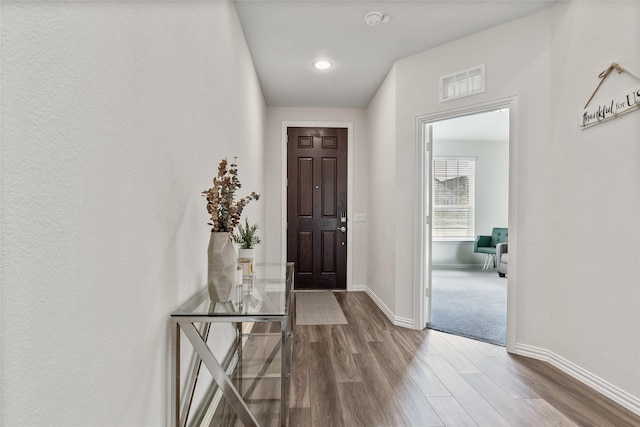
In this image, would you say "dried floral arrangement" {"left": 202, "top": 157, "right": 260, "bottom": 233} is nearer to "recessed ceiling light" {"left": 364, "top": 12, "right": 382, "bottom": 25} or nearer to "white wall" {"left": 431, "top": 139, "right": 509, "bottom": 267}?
"recessed ceiling light" {"left": 364, "top": 12, "right": 382, "bottom": 25}

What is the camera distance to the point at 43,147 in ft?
2.06

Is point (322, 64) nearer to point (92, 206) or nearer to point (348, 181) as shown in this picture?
point (348, 181)

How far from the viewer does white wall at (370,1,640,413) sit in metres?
1.92

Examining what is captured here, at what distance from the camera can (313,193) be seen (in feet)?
16.0

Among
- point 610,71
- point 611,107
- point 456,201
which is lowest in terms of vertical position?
point 456,201

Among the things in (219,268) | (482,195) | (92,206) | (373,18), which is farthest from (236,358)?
(482,195)

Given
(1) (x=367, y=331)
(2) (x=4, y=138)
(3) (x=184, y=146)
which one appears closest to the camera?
(2) (x=4, y=138)

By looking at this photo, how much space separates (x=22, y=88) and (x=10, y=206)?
200 mm

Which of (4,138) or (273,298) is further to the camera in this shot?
(273,298)

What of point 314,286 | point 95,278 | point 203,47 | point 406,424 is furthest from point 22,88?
point 314,286

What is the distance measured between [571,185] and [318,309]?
2.61 meters

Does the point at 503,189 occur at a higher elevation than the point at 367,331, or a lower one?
higher

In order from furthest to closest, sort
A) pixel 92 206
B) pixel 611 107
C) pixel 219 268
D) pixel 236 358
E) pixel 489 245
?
pixel 489 245
pixel 236 358
pixel 611 107
pixel 219 268
pixel 92 206

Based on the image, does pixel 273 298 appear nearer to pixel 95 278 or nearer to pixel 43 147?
pixel 95 278
